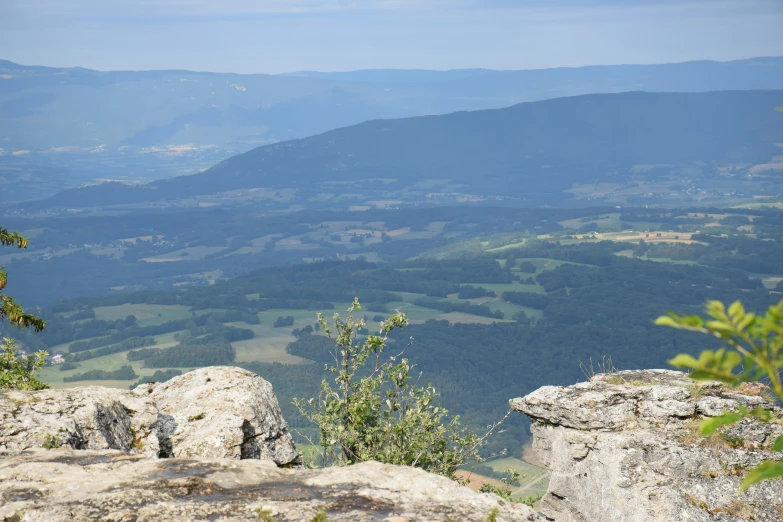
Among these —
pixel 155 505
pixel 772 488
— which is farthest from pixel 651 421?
pixel 155 505

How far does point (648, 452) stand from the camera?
43.2ft

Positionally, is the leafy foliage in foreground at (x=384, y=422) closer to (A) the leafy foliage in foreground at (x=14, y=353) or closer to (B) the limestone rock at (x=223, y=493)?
(B) the limestone rock at (x=223, y=493)

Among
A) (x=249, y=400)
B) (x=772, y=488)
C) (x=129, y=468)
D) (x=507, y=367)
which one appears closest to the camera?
(x=129, y=468)

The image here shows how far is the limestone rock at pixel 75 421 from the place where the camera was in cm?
1177

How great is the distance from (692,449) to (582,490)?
215cm

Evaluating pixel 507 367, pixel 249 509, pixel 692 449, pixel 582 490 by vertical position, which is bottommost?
pixel 507 367

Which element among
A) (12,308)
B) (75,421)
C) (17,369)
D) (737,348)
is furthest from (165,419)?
(737,348)

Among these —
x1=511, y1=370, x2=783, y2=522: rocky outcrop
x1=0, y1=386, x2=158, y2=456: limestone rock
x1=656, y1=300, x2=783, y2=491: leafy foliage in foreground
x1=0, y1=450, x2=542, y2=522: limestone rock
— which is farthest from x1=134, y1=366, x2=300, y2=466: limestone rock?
x1=656, y1=300, x2=783, y2=491: leafy foliage in foreground

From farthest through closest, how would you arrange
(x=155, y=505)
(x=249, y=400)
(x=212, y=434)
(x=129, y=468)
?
(x=249, y=400) < (x=212, y=434) < (x=129, y=468) < (x=155, y=505)

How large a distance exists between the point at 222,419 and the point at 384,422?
3.47 meters

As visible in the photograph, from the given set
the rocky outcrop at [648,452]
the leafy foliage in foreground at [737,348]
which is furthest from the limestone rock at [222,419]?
the leafy foliage in foreground at [737,348]

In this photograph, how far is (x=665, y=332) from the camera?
174m

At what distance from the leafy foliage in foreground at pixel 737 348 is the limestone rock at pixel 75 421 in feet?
34.3

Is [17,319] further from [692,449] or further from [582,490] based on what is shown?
[692,449]
